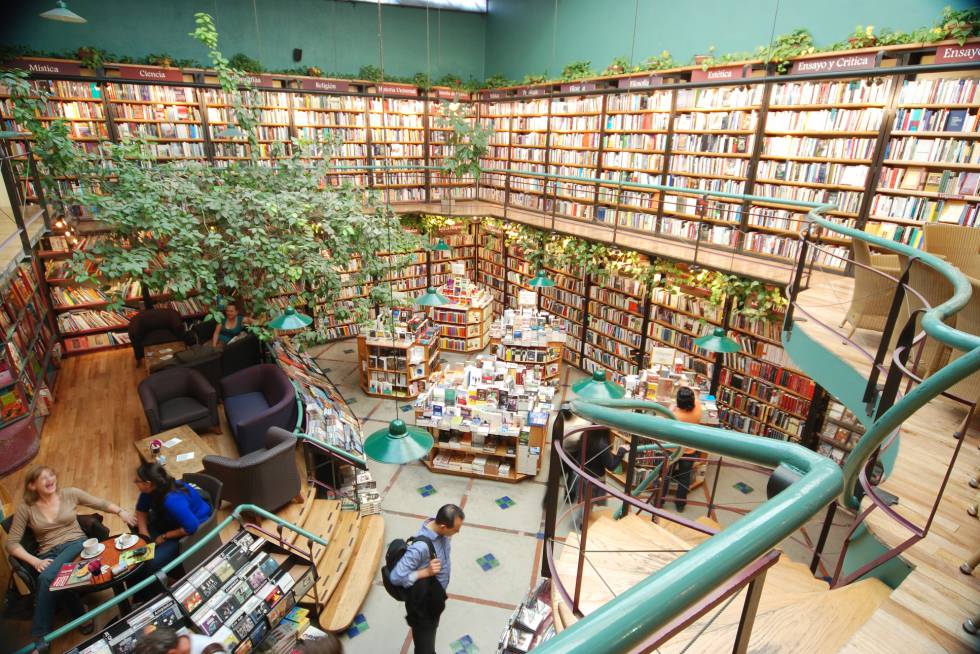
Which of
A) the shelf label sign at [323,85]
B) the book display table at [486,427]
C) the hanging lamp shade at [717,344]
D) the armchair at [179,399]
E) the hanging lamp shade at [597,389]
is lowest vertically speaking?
the book display table at [486,427]

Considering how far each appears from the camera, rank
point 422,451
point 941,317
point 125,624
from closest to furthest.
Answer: point 941,317
point 125,624
point 422,451

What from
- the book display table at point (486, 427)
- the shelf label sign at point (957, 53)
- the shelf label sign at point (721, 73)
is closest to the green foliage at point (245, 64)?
the book display table at point (486, 427)

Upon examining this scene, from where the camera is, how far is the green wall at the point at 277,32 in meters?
9.04

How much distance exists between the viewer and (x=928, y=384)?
1559 mm

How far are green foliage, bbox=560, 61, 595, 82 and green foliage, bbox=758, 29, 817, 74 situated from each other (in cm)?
352

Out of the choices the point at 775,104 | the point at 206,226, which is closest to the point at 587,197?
the point at 775,104

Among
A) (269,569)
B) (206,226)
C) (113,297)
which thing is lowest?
(269,569)

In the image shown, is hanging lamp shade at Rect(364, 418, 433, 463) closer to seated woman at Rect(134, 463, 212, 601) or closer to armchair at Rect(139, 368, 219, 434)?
seated woman at Rect(134, 463, 212, 601)

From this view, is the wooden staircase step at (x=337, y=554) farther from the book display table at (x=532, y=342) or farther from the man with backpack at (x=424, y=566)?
the book display table at (x=532, y=342)

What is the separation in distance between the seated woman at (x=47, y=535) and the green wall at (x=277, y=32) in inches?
352

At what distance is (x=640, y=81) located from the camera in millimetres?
8484

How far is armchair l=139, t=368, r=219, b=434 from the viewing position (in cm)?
582

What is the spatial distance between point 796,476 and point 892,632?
1.33 meters

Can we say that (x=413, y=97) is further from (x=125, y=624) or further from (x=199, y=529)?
(x=125, y=624)
